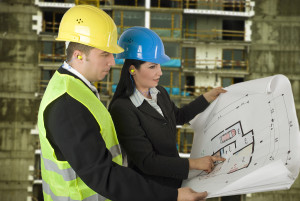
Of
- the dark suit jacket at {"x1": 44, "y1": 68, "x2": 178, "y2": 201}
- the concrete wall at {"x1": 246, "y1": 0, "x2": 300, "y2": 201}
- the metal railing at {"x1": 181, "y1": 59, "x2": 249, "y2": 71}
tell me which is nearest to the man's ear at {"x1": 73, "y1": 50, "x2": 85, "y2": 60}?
the dark suit jacket at {"x1": 44, "y1": 68, "x2": 178, "y2": 201}

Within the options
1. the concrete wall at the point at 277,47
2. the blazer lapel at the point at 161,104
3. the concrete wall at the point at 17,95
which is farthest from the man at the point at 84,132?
the concrete wall at the point at 277,47

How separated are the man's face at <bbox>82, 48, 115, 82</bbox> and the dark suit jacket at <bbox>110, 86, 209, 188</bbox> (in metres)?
0.21

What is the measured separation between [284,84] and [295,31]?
746cm

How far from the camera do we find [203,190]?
3.23 feet

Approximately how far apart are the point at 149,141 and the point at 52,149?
357 millimetres

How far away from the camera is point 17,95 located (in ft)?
25.1

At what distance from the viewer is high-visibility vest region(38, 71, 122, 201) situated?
3.04 feet

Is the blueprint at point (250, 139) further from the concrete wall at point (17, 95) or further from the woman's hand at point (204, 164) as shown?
the concrete wall at point (17, 95)

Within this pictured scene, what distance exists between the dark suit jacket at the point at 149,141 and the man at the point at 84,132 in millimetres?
119

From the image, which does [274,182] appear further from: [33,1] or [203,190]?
[33,1]

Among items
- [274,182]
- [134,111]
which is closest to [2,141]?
[134,111]

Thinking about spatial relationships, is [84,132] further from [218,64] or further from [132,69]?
[218,64]

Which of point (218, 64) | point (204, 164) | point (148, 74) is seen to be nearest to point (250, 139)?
point (204, 164)

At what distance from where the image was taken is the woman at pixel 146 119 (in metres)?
1.14
